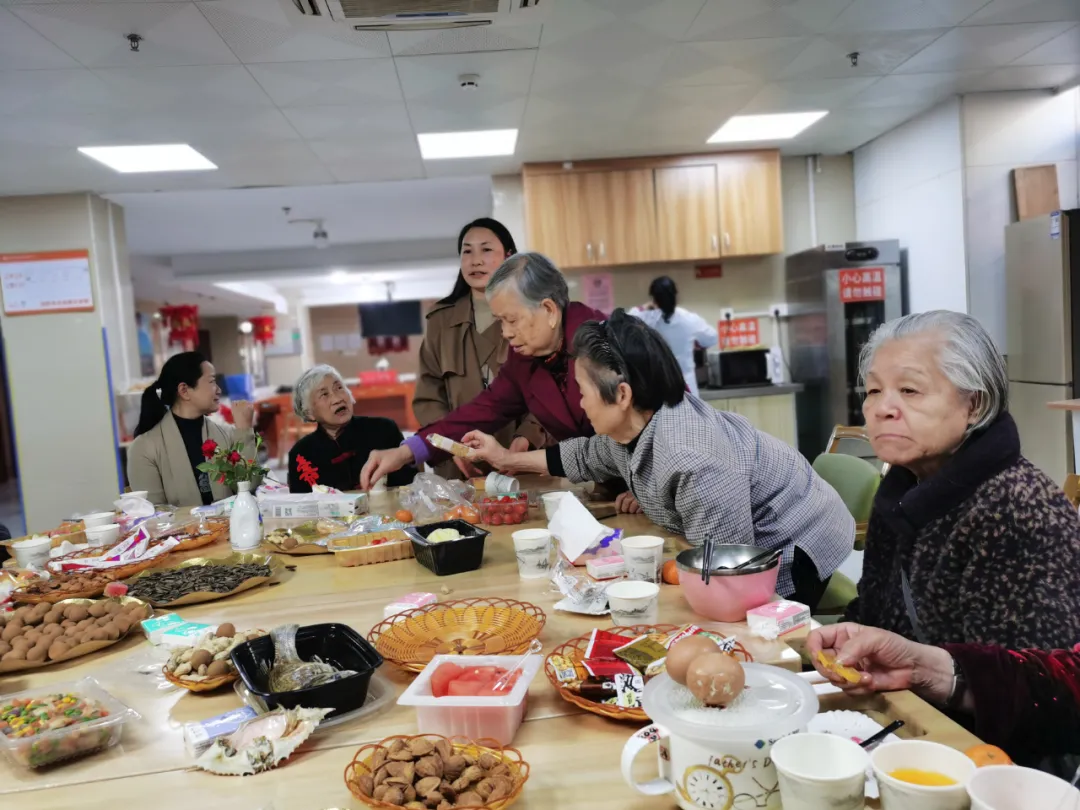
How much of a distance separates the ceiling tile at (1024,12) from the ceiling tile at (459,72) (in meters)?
2.04

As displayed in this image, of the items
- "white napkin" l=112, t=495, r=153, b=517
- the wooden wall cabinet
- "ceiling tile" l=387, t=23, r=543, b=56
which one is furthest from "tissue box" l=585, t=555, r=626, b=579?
the wooden wall cabinet

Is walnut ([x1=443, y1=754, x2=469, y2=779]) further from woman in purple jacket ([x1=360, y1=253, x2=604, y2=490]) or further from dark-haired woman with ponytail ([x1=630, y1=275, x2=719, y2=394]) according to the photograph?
dark-haired woman with ponytail ([x1=630, y1=275, x2=719, y2=394])

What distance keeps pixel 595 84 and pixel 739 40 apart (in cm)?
77

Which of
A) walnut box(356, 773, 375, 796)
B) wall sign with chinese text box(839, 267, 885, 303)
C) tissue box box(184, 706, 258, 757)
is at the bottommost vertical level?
→ tissue box box(184, 706, 258, 757)

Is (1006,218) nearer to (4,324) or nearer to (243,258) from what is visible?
(4,324)

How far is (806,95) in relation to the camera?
4.43m

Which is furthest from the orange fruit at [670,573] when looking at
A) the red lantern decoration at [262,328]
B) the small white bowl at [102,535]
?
the red lantern decoration at [262,328]

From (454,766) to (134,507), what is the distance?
7.26 ft

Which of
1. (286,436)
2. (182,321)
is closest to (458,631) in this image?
(286,436)

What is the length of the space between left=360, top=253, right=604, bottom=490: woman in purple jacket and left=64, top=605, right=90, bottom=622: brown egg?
1094mm

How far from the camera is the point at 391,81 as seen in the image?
3.71 metres

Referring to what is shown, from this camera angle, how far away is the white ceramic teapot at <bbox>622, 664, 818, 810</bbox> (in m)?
0.80

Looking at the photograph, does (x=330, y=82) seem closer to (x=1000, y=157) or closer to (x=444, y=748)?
(x=444, y=748)

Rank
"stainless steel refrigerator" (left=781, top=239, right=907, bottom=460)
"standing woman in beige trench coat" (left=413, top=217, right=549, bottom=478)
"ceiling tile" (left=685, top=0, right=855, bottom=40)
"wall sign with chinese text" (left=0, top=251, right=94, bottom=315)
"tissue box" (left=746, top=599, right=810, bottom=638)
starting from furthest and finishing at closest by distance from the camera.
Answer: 1. "wall sign with chinese text" (left=0, top=251, right=94, bottom=315)
2. "stainless steel refrigerator" (left=781, top=239, right=907, bottom=460)
3. "ceiling tile" (left=685, top=0, right=855, bottom=40)
4. "standing woman in beige trench coat" (left=413, top=217, right=549, bottom=478)
5. "tissue box" (left=746, top=599, right=810, bottom=638)
